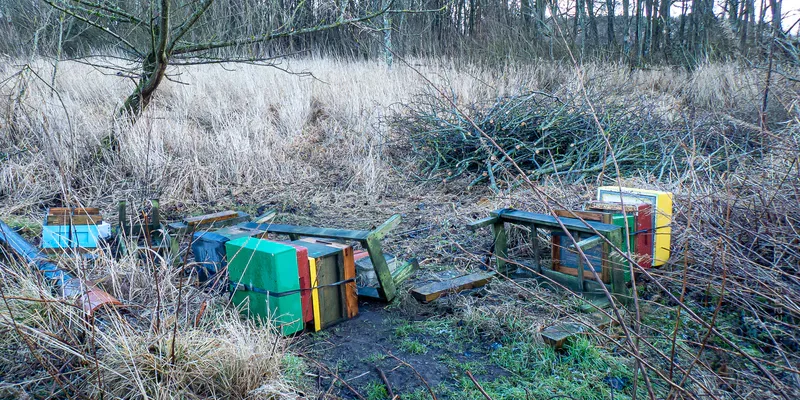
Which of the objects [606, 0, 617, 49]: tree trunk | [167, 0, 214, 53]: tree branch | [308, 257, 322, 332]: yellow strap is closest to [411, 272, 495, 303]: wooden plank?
[308, 257, 322, 332]: yellow strap

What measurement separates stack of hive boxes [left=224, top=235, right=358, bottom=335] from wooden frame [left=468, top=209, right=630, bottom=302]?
0.97m

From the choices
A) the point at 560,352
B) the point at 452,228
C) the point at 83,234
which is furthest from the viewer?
the point at 452,228

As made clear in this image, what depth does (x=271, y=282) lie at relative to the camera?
3.13m

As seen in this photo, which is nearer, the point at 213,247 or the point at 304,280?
the point at 304,280

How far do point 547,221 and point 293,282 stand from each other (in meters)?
1.68

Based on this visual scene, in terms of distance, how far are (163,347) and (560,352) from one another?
1.97 metres

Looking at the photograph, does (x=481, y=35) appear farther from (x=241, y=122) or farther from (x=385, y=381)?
(x=385, y=381)

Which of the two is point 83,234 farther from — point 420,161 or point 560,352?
point 420,161

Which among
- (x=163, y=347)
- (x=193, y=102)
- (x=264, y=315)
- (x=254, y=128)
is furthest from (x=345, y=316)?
(x=193, y=102)

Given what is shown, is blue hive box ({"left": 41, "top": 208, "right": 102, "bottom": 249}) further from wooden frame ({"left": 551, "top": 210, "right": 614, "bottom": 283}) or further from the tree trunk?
the tree trunk

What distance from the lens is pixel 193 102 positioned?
30.9 ft

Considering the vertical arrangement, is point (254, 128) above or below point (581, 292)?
above

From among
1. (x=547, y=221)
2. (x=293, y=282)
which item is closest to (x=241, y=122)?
(x=293, y=282)

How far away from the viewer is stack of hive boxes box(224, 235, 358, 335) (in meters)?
3.13
